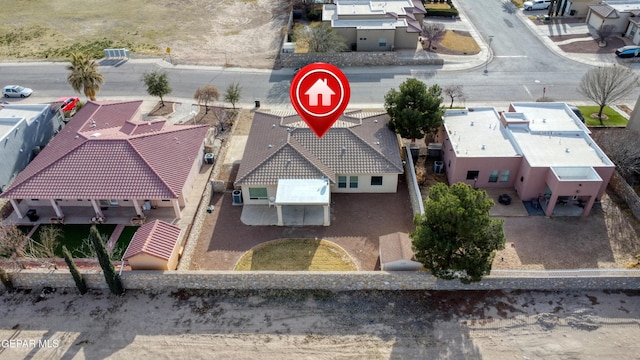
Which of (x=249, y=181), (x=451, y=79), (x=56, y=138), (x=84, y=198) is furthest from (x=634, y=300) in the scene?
(x=56, y=138)

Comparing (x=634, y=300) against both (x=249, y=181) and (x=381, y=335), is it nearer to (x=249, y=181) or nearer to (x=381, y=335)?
(x=381, y=335)

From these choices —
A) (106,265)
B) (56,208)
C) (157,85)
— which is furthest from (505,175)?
(56,208)

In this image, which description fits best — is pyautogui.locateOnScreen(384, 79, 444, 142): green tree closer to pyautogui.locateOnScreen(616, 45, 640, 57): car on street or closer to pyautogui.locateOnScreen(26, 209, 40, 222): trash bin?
pyautogui.locateOnScreen(26, 209, 40, 222): trash bin

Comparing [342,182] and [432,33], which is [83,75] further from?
[432,33]

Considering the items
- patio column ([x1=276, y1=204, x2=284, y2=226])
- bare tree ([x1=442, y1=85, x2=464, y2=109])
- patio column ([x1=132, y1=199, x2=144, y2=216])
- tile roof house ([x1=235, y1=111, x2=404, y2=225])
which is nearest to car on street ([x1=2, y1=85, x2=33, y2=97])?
patio column ([x1=132, y1=199, x2=144, y2=216])

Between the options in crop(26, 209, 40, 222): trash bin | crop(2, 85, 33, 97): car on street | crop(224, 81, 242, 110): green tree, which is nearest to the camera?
crop(26, 209, 40, 222): trash bin

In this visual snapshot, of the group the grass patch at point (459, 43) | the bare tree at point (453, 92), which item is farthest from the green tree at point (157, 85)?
the grass patch at point (459, 43)

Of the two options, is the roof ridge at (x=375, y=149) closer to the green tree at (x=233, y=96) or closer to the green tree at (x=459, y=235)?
the green tree at (x=459, y=235)
